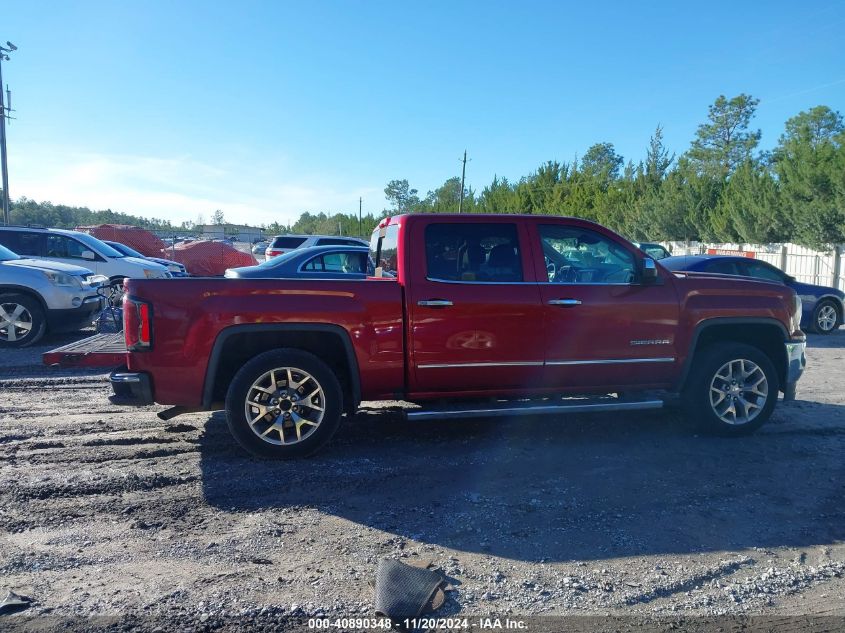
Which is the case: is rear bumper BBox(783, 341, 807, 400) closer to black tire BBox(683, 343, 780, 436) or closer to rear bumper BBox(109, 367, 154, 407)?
black tire BBox(683, 343, 780, 436)

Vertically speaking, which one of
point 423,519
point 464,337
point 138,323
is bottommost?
point 423,519

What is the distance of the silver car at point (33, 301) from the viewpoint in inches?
377

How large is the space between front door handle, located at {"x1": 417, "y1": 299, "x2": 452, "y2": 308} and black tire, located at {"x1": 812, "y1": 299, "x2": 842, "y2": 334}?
35.6 feet

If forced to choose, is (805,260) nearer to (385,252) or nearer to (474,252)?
(474,252)

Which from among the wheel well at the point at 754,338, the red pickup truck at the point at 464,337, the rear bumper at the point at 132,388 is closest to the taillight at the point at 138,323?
the red pickup truck at the point at 464,337

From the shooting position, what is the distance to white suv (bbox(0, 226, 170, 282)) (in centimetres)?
1316

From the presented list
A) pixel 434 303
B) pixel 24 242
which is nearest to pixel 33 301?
pixel 24 242

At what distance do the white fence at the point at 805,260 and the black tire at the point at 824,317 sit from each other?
24.2 feet

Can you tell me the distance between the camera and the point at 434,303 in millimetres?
A: 5105

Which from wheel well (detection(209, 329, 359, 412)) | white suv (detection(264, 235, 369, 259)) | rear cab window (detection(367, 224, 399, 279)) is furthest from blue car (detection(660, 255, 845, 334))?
white suv (detection(264, 235, 369, 259))

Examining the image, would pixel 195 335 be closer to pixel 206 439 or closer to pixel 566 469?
pixel 206 439

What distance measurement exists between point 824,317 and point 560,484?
36.0ft

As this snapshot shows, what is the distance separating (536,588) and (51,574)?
8.46ft

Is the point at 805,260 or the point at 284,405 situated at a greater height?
the point at 805,260
